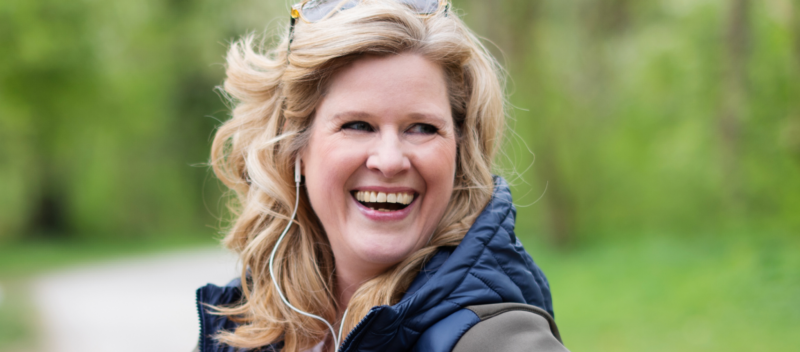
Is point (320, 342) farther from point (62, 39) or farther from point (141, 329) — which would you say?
point (62, 39)

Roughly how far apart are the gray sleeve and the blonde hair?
380mm

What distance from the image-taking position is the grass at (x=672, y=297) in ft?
22.0

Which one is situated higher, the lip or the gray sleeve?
the lip

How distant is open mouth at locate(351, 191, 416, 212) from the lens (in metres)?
1.98

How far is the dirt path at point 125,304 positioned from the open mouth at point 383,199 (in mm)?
3921

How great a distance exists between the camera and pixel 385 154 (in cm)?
191

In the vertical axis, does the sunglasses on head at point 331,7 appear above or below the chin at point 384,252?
above

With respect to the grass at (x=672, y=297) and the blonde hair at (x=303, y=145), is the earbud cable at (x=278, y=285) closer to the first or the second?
the blonde hair at (x=303, y=145)

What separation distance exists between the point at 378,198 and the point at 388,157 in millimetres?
152

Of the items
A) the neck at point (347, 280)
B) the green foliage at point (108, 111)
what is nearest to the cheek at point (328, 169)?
the neck at point (347, 280)

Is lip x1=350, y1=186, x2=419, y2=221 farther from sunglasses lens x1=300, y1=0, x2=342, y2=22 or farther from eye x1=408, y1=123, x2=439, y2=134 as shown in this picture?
sunglasses lens x1=300, y1=0, x2=342, y2=22

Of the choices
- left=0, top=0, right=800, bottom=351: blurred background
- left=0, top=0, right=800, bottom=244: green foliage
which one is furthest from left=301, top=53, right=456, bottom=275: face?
left=0, top=0, right=800, bottom=244: green foliage

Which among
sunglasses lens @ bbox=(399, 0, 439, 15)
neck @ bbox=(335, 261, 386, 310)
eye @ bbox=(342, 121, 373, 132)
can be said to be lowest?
neck @ bbox=(335, 261, 386, 310)

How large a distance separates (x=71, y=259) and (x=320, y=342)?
12.5 m
